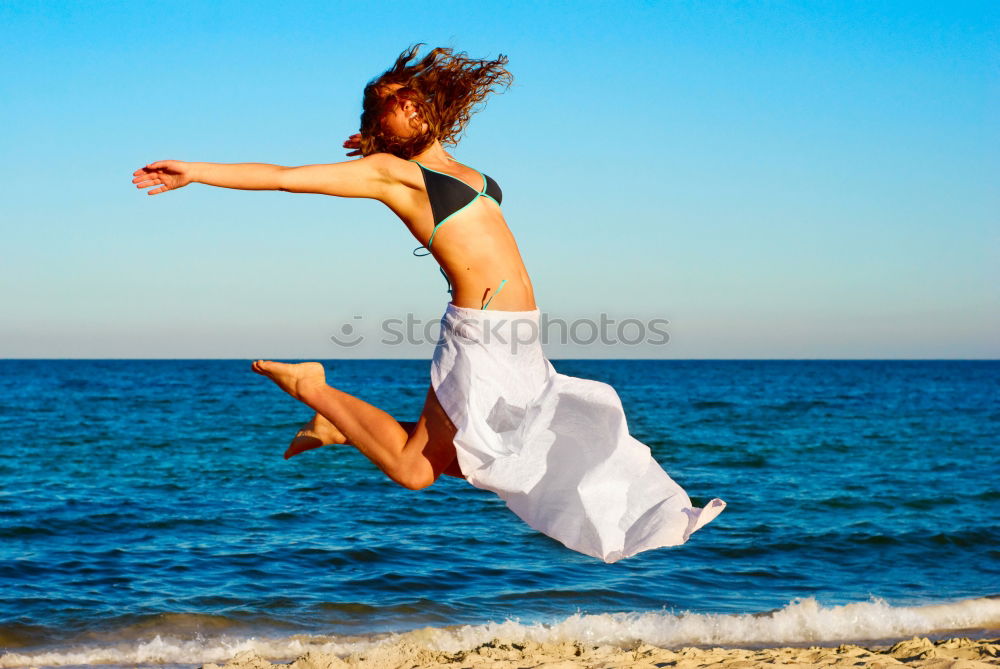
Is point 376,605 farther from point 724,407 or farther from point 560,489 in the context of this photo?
point 724,407

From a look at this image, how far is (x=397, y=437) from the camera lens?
13.3ft

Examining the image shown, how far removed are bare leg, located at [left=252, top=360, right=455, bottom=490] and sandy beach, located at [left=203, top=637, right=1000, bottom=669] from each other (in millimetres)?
3506

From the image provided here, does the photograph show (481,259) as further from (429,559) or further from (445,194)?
(429,559)

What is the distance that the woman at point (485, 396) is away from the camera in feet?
12.7

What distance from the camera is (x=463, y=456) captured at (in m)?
3.87

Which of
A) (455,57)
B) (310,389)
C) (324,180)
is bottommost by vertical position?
(310,389)

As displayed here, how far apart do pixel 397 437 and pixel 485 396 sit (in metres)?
0.44

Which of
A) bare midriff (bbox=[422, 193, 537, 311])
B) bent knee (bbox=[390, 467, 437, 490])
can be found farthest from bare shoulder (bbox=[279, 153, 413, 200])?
bent knee (bbox=[390, 467, 437, 490])

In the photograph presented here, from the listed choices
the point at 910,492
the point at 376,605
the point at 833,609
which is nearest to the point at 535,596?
the point at 376,605

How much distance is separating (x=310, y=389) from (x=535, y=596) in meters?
5.97

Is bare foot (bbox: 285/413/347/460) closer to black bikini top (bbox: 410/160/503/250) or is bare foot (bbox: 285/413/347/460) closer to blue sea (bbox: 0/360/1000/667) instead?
black bikini top (bbox: 410/160/503/250)

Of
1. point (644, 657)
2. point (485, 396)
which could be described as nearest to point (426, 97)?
point (485, 396)

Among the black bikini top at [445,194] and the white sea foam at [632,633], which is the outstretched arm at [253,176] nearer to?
the black bikini top at [445,194]

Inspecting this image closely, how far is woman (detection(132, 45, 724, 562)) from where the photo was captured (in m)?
3.88
